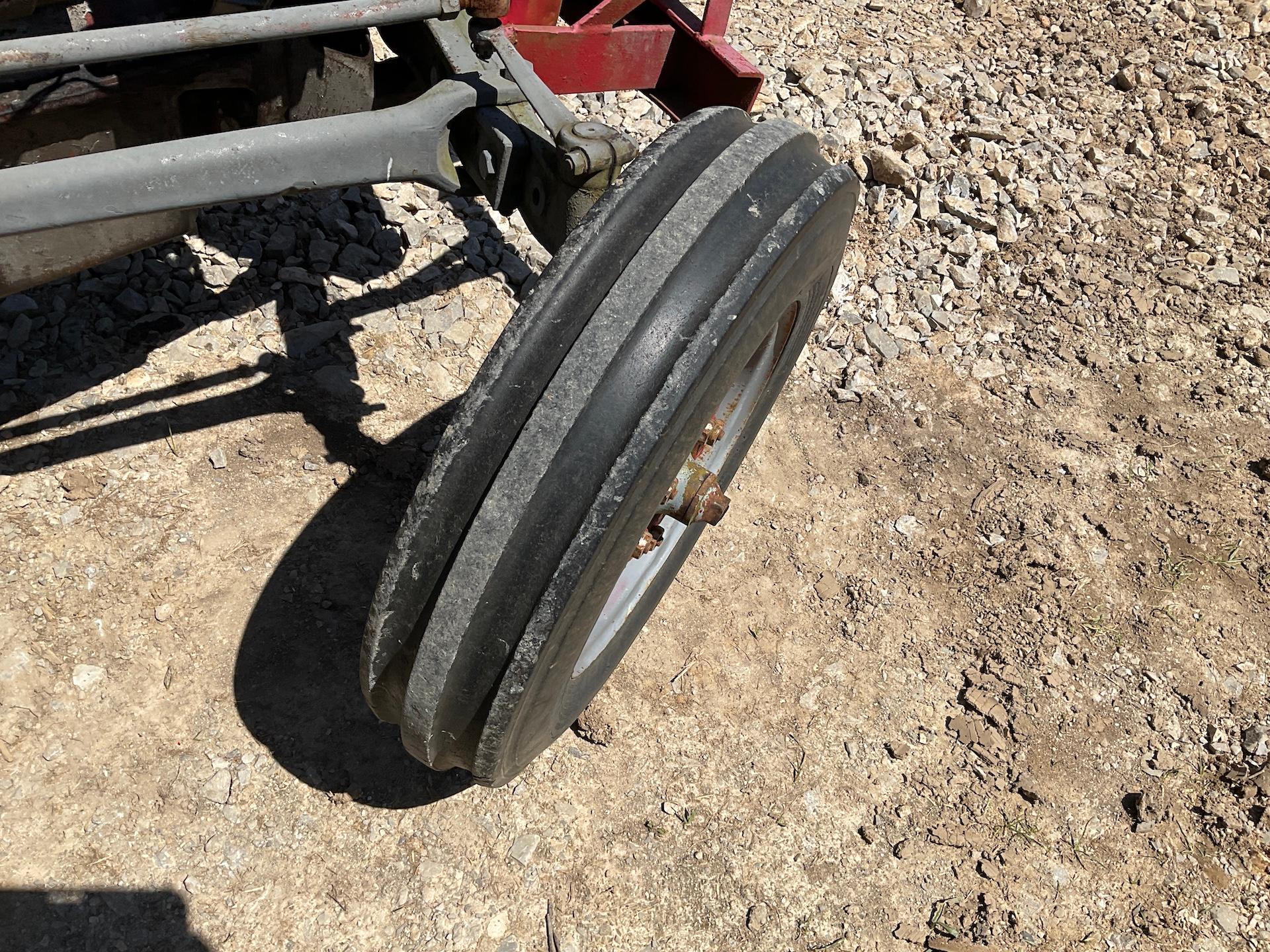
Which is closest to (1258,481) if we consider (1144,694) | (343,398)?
(1144,694)

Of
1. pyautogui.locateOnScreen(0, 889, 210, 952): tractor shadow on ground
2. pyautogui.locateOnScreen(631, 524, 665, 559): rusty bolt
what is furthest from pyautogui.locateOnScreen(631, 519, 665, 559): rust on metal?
pyautogui.locateOnScreen(0, 889, 210, 952): tractor shadow on ground

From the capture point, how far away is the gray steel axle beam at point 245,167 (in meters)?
1.62

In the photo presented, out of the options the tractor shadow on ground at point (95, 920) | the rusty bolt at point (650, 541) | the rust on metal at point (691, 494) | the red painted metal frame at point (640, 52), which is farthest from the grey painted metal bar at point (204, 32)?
the tractor shadow on ground at point (95, 920)

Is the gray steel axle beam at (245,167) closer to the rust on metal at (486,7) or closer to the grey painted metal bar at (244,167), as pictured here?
the grey painted metal bar at (244,167)

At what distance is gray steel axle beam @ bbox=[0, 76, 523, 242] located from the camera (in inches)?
63.9

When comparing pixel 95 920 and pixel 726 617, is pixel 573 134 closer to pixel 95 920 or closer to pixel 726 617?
pixel 726 617

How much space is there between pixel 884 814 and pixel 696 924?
2.05 feet

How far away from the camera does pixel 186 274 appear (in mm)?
3533

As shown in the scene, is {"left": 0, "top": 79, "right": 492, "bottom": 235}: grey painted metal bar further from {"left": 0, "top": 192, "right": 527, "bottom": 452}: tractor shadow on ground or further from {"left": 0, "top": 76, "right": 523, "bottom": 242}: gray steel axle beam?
{"left": 0, "top": 192, "right": 527, "bottom": 452}: tractor shadow on ground

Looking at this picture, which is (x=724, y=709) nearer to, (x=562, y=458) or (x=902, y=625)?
(x=902, y=625)

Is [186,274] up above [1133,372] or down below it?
below

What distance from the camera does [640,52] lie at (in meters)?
3.17

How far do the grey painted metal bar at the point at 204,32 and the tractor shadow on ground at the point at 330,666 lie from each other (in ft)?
4.94

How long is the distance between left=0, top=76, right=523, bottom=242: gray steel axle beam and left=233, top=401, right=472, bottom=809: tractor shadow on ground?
4.35 feet
